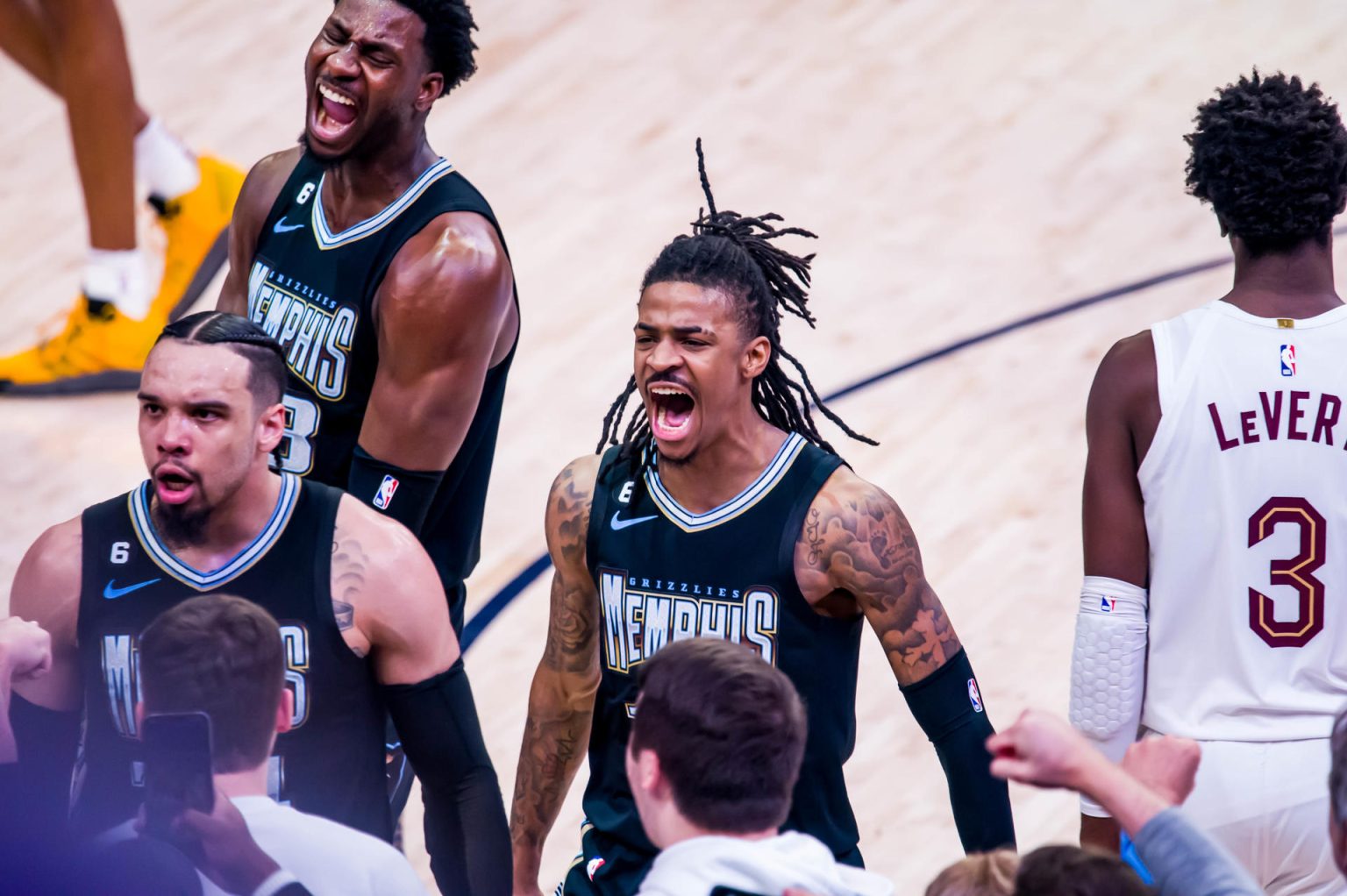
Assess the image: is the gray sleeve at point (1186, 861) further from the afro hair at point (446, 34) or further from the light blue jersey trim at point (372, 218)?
the afro hair at point (446, 34)

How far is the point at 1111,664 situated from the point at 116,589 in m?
1.72

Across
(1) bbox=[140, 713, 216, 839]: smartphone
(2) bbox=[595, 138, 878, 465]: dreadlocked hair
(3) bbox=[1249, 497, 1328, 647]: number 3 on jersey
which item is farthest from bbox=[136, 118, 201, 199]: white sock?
(3) bbox=[1249, 497, 1328, 647]: number 3 on jersey

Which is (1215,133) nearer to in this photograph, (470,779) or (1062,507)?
(470,779)

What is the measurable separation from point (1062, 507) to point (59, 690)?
13.0 ft

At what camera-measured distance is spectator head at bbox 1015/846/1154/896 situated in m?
2.28

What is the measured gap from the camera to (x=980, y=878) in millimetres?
2580

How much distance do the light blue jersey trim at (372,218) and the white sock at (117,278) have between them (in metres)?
2.88

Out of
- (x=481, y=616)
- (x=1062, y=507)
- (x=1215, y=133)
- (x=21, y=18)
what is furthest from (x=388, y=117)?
(x=21, y=18)

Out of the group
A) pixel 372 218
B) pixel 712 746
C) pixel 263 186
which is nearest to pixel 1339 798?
pixel 712 746

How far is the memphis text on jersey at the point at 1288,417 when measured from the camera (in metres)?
3.31

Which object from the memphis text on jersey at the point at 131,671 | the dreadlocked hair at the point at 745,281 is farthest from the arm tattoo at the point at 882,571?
the memphis text on jersey at the point at 131,671

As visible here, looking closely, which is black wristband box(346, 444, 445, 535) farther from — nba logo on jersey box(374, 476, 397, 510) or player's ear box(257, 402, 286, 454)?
player's ear box(257, 402, 286, 454)

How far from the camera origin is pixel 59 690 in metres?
3.12

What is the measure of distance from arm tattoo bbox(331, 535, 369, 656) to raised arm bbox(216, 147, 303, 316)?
4.32 feet
